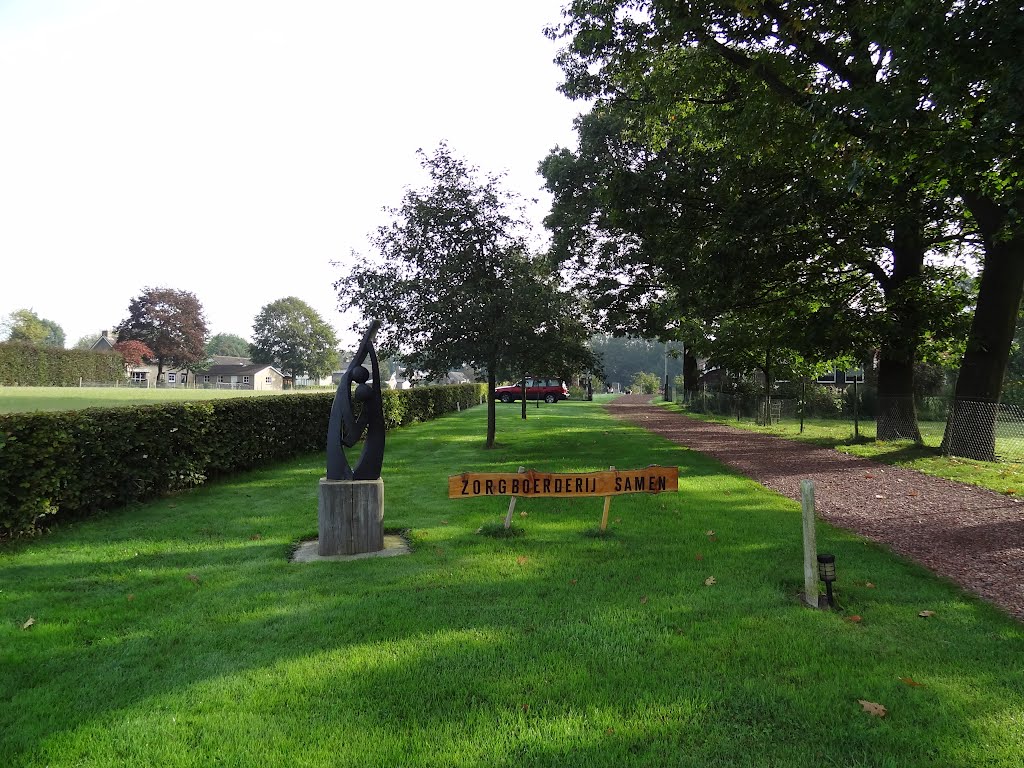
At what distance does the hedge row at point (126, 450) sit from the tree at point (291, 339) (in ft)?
275

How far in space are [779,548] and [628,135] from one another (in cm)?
1119

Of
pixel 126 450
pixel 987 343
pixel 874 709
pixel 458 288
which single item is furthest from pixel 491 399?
pixel 874 709

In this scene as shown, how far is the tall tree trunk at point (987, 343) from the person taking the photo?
1277 centimetres

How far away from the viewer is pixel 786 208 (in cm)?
1228

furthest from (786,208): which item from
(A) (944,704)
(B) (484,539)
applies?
(A) (944,704)

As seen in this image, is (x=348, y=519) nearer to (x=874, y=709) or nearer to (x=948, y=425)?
(x=874, y=709)

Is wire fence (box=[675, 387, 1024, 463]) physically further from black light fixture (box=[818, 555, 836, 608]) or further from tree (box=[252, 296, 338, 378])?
tree (box=[252, 296, 338, 378])

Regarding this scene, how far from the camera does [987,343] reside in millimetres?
13406

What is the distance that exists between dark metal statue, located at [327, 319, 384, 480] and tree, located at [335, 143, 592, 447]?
699 cm

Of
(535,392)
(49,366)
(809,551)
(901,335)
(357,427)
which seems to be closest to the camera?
(809,551)

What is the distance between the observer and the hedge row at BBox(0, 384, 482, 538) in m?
6.88

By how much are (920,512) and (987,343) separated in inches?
294

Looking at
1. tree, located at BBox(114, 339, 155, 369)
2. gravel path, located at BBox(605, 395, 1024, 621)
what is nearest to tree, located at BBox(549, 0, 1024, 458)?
gravel path, located at BBox(605, 395, 1024, 621)

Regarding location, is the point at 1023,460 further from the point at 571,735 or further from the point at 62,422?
the point at 62,422
